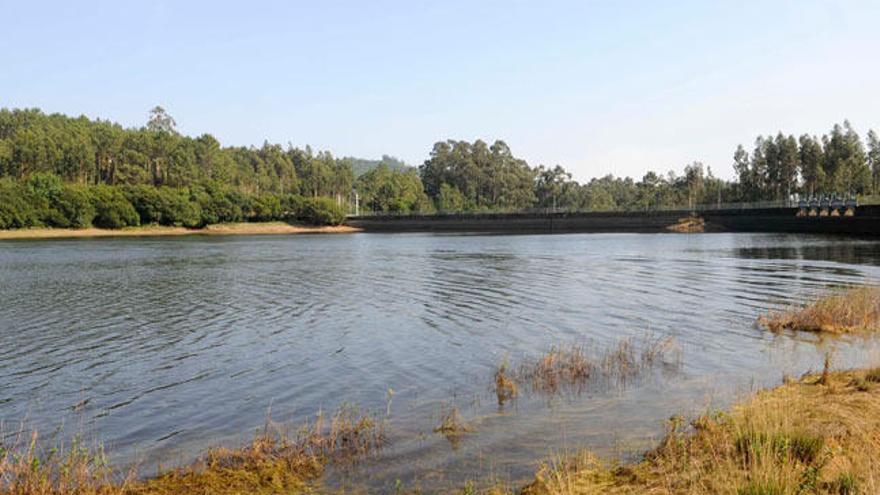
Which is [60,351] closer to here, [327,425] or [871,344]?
[327,425]

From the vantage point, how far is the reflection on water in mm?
14836

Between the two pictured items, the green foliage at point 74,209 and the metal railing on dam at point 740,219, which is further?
the green foliage at point 74,209

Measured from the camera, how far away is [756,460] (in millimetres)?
9453

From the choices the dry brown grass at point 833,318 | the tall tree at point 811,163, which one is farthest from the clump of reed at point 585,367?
the tall tree at point 811,163

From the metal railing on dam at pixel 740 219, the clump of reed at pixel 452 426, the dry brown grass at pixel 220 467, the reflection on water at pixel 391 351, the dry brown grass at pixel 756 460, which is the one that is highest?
the metal railing on dam at pixel 740 219

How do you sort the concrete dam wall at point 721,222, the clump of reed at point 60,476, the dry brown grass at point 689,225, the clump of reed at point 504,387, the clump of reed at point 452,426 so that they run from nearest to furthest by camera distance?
the clump of reed at point 60,476, the clump of reed at point 452,426, the clump of reed at point 504,387, the concrete dam wall at point 721,222, the dry brown grass at point 689,225

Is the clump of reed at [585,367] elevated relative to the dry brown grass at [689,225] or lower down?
lower down

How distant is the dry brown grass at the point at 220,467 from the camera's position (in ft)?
36.7

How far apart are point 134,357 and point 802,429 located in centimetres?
2164

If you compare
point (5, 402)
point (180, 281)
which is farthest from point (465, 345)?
point (180, 281)

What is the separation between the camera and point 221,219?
648 ft

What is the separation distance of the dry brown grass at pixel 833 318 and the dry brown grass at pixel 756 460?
13256 millimetres

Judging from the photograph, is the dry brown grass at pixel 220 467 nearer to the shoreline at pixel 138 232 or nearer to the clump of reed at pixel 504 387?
the clump of reed at pixel 504 387

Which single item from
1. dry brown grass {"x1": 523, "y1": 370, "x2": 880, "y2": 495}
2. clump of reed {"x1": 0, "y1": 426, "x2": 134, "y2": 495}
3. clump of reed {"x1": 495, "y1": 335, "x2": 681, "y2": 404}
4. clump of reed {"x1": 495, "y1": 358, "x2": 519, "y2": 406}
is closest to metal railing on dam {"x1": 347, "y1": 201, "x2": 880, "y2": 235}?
clump of reed {"x1": 495, "y1": 335, "x2": 681, "y2": 404}
